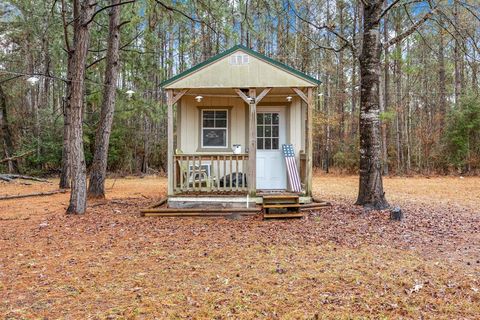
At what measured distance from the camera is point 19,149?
18.1 meters

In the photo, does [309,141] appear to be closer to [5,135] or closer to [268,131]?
[268,131]

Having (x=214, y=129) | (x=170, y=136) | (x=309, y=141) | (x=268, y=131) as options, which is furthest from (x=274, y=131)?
(x=170, y=136)

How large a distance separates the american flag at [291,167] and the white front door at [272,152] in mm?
291

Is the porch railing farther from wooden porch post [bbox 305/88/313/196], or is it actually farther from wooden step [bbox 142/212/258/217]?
wooden porch post [bbox 305/88/313/196]

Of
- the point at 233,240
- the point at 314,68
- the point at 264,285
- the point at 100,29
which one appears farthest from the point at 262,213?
the point at 314,68

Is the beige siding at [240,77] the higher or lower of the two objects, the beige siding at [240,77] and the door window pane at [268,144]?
the higher

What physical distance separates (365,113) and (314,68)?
1669 centimetres

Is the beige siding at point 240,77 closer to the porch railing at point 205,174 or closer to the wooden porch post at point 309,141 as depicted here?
the wooden porch post at point 309,141

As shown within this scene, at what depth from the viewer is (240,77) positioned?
777 cm

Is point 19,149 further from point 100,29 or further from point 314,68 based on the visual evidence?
point 314,68

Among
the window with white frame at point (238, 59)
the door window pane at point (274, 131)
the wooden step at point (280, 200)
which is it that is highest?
the window with white frame at point (238, 59)

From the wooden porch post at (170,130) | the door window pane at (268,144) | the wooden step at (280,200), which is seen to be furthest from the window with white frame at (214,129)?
the wooden step at (280,200)

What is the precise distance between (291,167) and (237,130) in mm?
1776

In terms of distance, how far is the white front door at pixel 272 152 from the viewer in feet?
30.3
